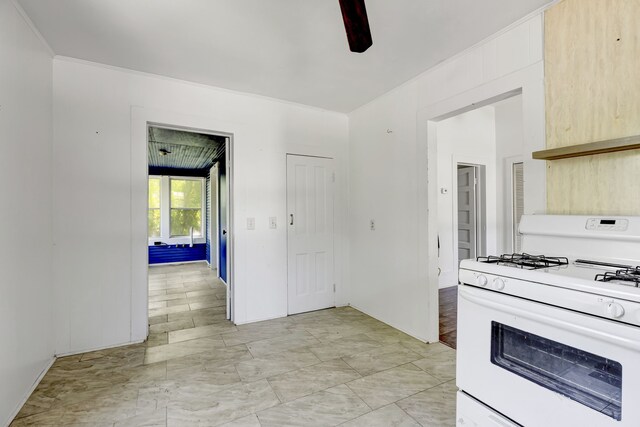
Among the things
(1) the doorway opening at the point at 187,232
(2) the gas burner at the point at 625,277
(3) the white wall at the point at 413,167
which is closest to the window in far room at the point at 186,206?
(1) the doorway opening at the point at 187,232

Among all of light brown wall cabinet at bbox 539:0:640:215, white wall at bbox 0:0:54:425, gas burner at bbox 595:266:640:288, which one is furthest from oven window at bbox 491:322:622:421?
white wall at bbox 0:0:54:425

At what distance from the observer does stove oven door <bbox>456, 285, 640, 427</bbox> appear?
0.99 metres

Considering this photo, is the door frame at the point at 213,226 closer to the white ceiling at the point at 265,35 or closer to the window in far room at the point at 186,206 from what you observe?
the window in far room at the point at 186,206

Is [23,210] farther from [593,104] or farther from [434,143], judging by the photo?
[593,104]

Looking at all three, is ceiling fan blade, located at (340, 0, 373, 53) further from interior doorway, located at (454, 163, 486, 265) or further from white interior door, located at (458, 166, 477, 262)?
white interior door, located at (458, 166, 477, 262)

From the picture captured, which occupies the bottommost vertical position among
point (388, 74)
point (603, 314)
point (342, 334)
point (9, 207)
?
point (342, 334)

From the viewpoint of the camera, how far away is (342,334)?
3027 millimetres

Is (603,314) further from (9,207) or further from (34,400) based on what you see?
(34,400)

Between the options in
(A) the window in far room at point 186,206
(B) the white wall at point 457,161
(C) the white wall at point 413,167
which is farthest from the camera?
(A) the window in far room at point 186,206

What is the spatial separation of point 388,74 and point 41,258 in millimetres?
3274

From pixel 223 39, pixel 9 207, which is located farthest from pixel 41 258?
pixel 223 39

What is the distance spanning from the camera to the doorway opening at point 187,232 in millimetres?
3465

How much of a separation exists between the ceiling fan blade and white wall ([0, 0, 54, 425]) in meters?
2.01

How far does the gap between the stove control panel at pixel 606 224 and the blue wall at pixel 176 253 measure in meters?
7.72
